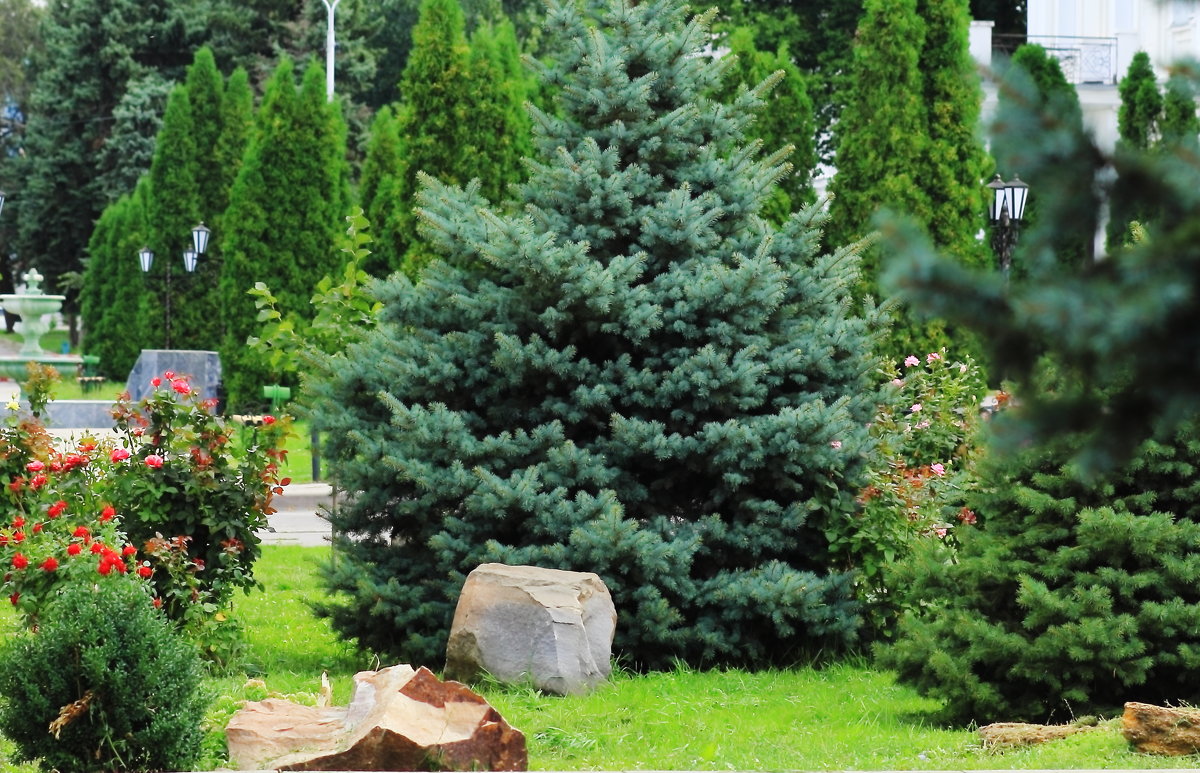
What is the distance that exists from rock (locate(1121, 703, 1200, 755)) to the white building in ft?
66.4

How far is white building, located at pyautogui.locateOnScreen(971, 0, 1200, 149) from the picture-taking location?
25.0m

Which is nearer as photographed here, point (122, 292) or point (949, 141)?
point (949, 141)

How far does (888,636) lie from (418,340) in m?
3.07

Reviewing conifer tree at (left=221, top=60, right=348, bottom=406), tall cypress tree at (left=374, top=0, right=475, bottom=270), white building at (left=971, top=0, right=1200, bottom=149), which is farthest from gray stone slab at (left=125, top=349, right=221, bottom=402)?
white building at (left=971, top=0, right=1200, bottom=149)

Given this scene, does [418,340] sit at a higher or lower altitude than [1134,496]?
higher

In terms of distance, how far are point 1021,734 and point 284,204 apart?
2225cm

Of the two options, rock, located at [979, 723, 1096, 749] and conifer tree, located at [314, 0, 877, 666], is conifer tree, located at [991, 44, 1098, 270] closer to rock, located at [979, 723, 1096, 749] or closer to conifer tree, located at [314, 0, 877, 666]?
rock, located at [979, 723, 1096, 749]

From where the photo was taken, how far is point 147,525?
24.7 ft

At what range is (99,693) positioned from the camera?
4.95 meters

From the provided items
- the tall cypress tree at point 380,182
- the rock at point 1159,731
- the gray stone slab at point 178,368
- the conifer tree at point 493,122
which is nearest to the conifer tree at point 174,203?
the tall cypress tree at point 380,182

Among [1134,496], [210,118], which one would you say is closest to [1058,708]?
[1134,496]

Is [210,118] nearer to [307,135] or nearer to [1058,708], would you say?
[307,135]

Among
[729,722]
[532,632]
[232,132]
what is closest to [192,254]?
[232,132]

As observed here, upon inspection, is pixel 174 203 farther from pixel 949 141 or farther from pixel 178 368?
pixel 949 141
